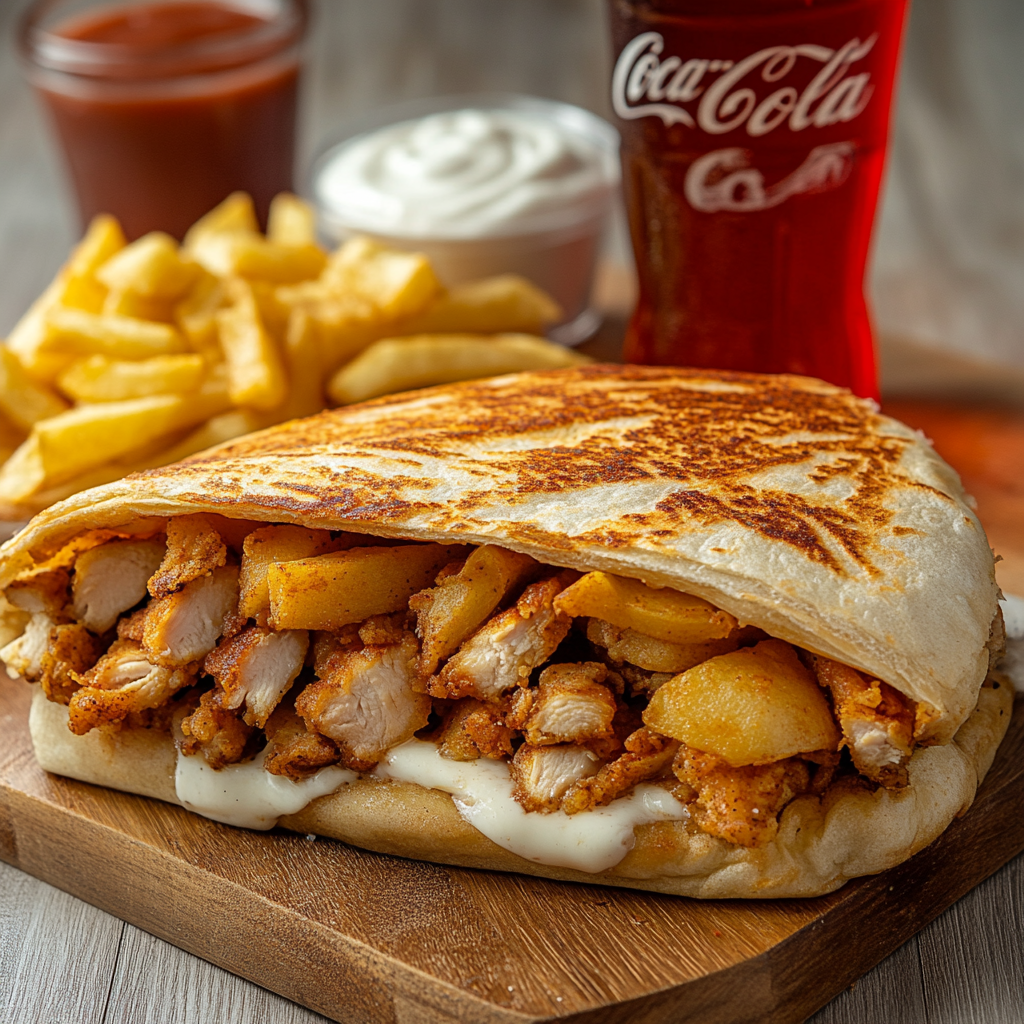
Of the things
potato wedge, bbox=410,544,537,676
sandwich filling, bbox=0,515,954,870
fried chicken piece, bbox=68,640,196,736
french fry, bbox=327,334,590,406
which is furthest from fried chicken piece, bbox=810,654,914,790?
french fry, bbox=327,334,590,406

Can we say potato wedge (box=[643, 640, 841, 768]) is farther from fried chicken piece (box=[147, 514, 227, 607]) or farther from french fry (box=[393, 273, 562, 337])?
french fry (box=[393, 273, 562, 337])

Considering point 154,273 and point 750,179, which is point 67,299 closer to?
point 154,273

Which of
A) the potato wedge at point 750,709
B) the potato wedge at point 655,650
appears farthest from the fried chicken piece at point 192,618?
the potato wedge at point 750,709

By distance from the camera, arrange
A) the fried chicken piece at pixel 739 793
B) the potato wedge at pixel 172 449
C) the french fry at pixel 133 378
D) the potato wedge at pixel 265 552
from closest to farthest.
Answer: the fried chicken piece at pixel 739 793, the potato wedge at pixel 265 552, the potato wedge at pixel 172 449, the french fry at pixel 133 378

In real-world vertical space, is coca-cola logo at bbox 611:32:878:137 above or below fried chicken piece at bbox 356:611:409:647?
above

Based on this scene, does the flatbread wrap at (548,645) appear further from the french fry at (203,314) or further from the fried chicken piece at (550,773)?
the french fry at (203,314)

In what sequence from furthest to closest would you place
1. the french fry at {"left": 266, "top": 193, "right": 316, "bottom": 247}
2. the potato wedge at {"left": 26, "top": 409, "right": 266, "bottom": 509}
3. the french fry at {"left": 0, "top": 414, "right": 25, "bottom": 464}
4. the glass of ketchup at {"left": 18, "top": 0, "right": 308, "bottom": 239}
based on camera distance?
the glass of ketchup at {"left": 18, "top": 0, "right": 308, "bottom": 239}
the french fry at {"left": 266, "top": 193, "right": 316, "bottom": 247}
the french fry at {"left": 0, "top": 414, "right": 25, "bottom": 464}
the potato wedge at {"left": 26, "top": 409, "right": 266, "bottom": 509}
